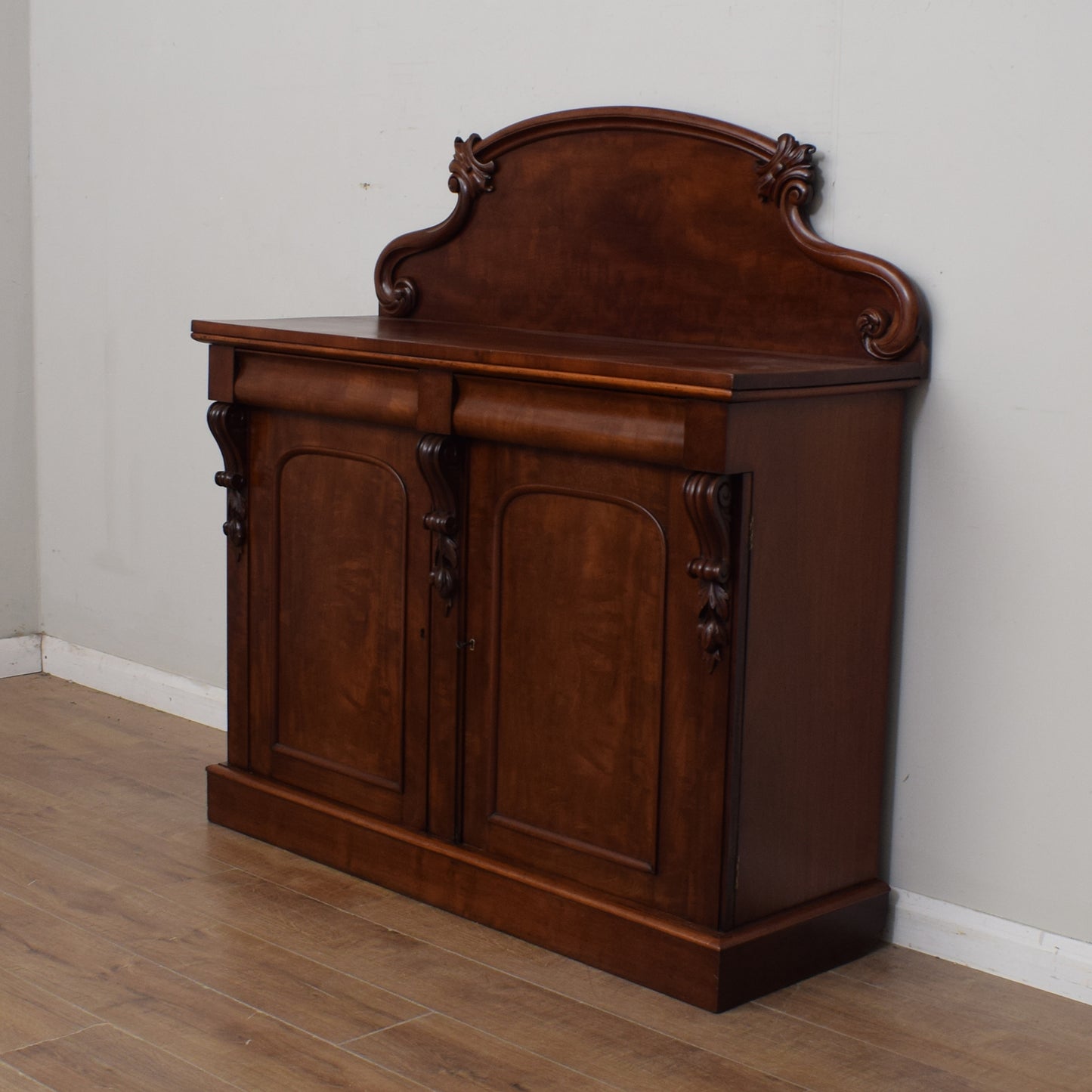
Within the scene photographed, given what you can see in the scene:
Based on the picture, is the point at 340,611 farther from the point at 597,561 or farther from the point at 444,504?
the point at 597,561

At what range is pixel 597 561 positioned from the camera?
2.95 m

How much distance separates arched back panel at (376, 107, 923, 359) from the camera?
121 inches

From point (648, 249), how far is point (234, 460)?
1.05 m

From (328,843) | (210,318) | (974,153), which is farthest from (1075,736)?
(210,318)

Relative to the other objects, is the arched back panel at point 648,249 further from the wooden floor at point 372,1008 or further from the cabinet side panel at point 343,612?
the wooden floor at point 372,1008

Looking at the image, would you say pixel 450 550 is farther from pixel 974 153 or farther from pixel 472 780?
pixel 974 153

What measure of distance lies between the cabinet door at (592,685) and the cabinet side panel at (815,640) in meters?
0.11

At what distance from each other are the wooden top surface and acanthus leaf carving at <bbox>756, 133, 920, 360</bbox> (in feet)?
0.16

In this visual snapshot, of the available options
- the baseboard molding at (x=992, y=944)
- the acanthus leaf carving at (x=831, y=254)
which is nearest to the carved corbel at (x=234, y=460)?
the acanthus leaf carving at (x=831, y=254)

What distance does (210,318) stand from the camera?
14.8ft

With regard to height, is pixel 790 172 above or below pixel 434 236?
above

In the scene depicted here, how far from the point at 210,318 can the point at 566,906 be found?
225 centimetres

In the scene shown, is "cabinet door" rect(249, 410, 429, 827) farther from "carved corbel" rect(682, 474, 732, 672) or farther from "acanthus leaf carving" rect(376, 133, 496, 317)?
"carved corbel" rect(682, 474, 732, 672)

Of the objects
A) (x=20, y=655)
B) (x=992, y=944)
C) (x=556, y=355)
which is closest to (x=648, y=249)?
(x=556, y=355)
